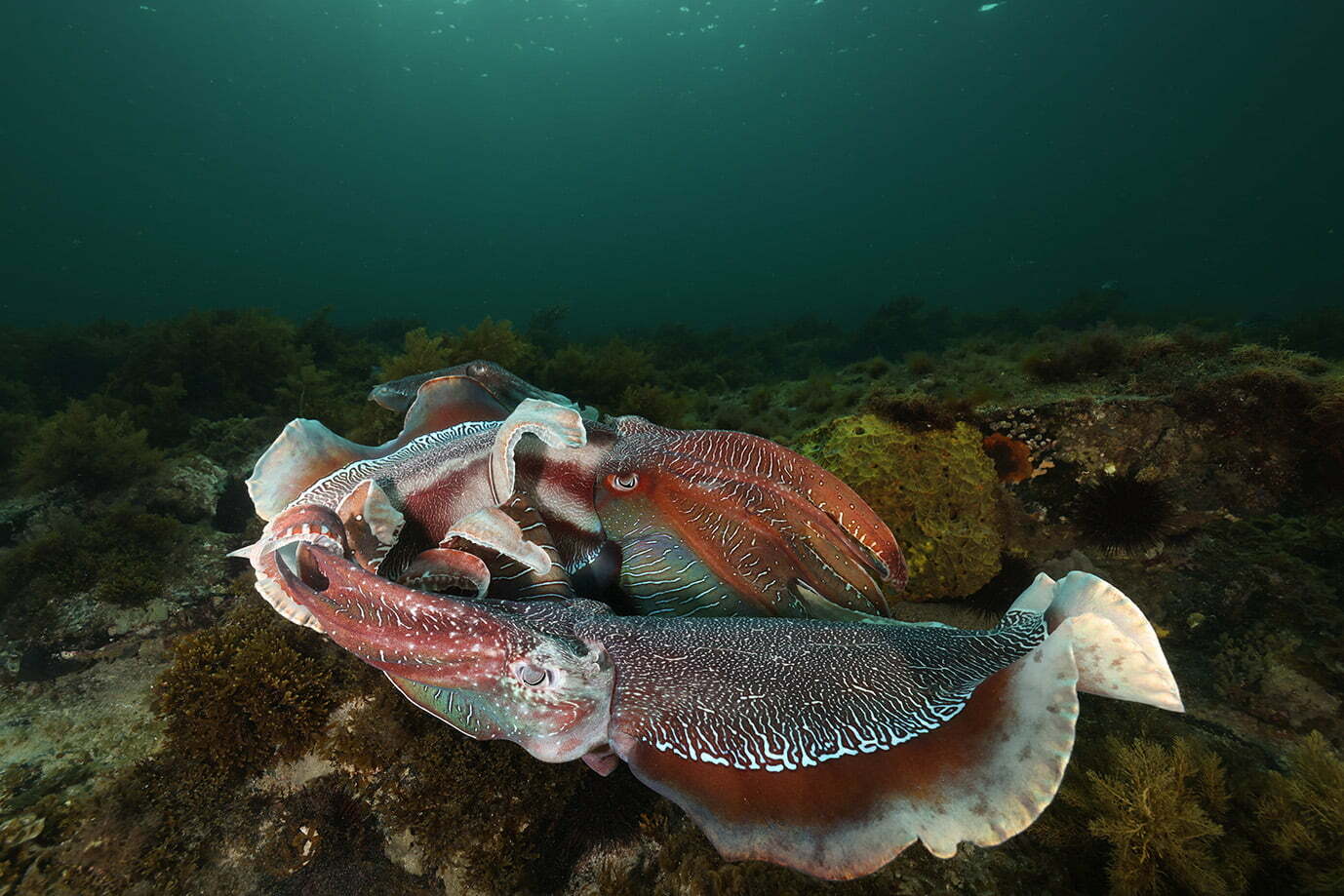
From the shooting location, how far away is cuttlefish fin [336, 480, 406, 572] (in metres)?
1.74

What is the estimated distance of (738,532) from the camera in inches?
83.0

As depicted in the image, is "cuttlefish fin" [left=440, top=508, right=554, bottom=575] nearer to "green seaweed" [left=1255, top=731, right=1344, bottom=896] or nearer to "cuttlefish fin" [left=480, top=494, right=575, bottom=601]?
"cuttlefish fin" [left=480, top=494, right=575, bottom=601]

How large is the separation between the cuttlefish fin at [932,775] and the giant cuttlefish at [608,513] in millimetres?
595

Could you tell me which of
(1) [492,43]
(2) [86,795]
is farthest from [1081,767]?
(1) [492,43]

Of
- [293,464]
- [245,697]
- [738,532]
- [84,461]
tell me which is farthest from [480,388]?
[84,461]

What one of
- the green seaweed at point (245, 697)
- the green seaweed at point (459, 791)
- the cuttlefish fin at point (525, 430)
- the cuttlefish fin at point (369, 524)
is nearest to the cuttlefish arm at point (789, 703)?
the cuttlefish fin at point (369, 524)

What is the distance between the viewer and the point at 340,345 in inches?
470

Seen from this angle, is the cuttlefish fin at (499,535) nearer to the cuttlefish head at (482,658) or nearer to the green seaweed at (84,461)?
the cuttlefish head at (482,658)

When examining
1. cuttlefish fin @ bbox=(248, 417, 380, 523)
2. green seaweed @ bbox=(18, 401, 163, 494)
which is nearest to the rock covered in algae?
cuttlefish fin @ bbox=(248, 417, 380, 523)

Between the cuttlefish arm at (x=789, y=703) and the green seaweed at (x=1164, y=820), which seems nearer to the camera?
the cuttlefish arm at (x=789, y=703)

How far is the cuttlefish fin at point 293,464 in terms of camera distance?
7.22 feet

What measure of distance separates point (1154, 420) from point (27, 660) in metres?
7.85

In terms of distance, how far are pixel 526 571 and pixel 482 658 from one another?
1.62ft

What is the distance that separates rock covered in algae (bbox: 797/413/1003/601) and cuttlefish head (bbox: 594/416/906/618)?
1.36m
